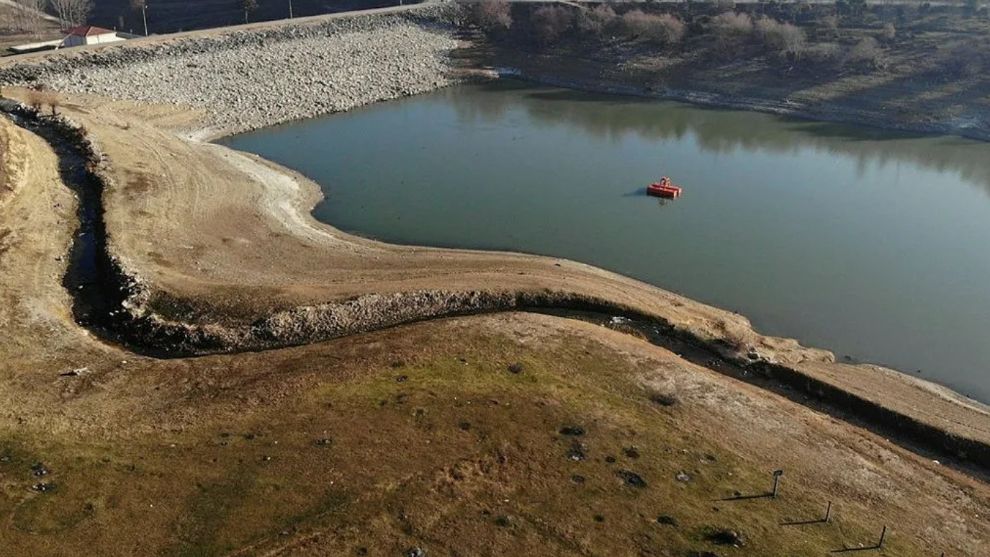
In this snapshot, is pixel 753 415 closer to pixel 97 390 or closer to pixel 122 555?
pixel 122 555

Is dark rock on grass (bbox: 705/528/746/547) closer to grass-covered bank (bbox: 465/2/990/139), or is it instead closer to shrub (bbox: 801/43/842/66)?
grass-covered bank (bbox: 465/2/990/139)

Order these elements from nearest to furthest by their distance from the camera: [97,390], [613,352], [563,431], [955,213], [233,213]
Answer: [563,431]
[97,390]
[613,352]
[233,213]
[955,213]

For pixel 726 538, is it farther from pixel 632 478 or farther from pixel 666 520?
pixel 632 478

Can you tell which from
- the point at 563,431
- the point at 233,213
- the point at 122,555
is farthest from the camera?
the point at 233,213

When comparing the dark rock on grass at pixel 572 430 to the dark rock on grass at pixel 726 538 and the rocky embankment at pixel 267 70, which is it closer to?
the dark rock on grass at pixel 726 538

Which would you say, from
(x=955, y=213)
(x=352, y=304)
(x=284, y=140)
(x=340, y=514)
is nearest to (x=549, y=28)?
(x=284, y=140)

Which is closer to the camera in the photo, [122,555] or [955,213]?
[122,555]

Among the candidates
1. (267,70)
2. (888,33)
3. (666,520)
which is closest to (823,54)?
(888,33)

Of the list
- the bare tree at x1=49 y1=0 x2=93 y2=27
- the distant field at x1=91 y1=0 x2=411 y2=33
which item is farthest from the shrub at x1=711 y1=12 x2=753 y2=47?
the bare tree at x1=49 y1=0 x2=93 y2=27
